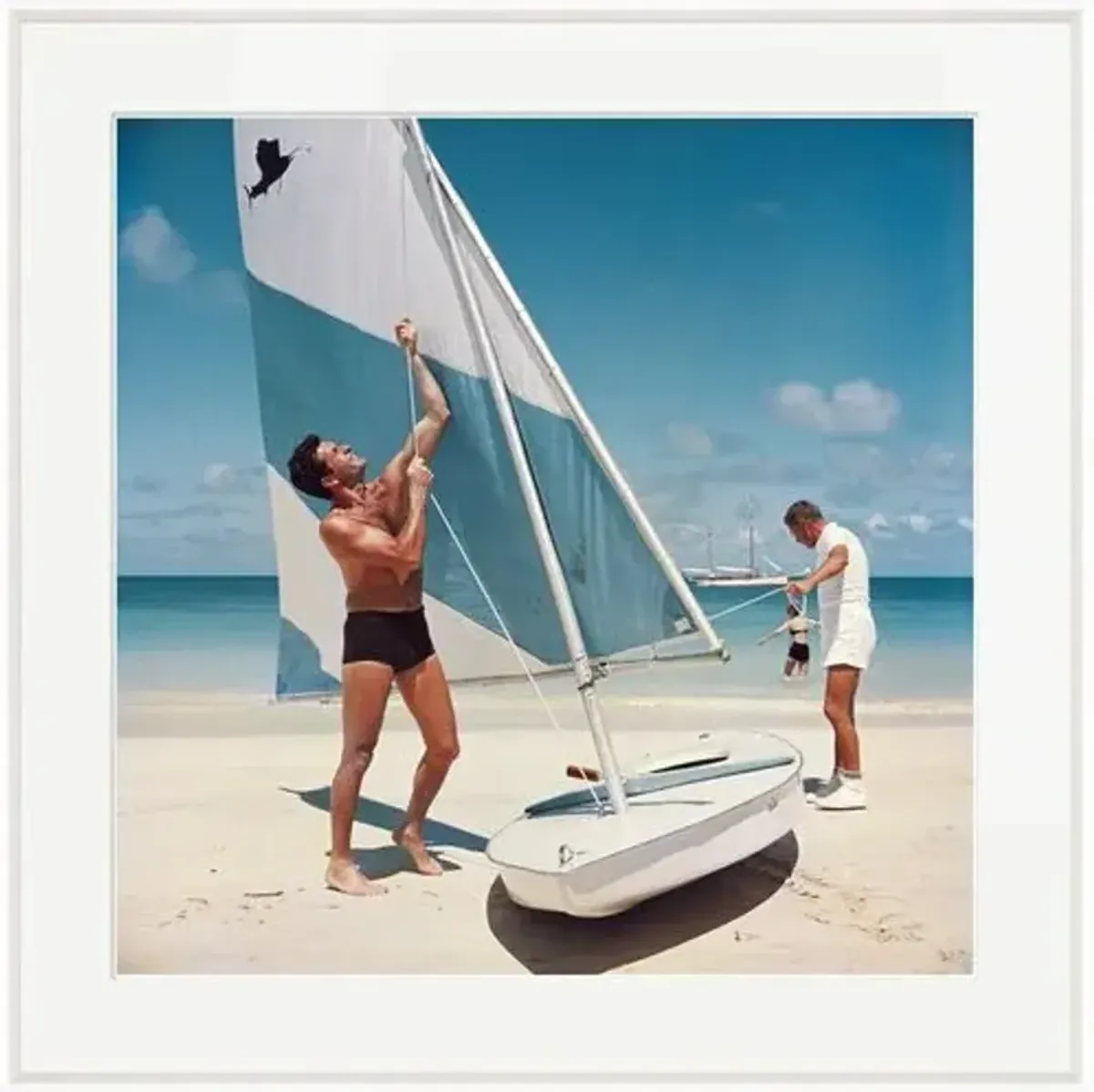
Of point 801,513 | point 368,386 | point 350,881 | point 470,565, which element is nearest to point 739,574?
point 801,513

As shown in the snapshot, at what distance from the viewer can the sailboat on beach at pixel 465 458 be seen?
11.2 ft

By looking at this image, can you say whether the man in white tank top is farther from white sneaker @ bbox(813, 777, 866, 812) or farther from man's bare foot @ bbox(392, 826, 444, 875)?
man's bare foot @ bbox(392, 826, 444, 875)

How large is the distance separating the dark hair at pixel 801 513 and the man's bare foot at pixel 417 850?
131cm

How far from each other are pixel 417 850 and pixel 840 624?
129 cm

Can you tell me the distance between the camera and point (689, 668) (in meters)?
3.54

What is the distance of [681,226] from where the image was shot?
3520 millimetres

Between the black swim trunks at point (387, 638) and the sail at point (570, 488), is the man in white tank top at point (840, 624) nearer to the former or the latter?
the sail at point (570, 488)

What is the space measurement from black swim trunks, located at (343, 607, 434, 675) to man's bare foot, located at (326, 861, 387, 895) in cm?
55

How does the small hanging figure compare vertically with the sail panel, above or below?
below

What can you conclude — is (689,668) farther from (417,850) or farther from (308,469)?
(308,469)

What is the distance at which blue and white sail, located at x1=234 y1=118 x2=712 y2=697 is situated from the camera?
11.3 feet

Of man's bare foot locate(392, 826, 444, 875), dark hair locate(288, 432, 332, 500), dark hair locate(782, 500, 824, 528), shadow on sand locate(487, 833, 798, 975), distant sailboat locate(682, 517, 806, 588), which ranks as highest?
dark hair locate(288, 432, 332, 500)

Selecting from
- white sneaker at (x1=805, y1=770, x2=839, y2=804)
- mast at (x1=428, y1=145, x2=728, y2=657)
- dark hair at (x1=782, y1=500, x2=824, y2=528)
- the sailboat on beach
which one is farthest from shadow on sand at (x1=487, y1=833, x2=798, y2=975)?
dark hair at (x1=782, y1=500, x2=824, y2=528)
